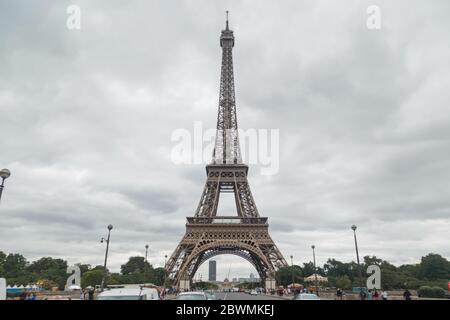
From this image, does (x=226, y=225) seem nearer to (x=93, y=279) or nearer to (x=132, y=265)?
(x=93, y=279)

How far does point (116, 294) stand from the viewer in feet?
41.4

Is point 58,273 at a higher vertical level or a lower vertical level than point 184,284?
higher

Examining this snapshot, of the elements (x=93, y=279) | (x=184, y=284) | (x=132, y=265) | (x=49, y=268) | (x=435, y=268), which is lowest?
(x=184, y=284)

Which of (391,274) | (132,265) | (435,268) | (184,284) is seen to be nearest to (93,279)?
(184,284)

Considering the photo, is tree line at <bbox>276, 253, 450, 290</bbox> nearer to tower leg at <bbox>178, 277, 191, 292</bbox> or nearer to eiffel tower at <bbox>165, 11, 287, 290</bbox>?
eiffel tower at <bbox>165, 11, 287, 290</bbox>

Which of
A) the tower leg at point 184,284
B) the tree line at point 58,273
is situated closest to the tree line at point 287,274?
the tree line at point 58,273

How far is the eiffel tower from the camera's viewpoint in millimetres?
65688

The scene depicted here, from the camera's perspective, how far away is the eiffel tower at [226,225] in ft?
216

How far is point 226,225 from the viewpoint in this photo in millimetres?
69062

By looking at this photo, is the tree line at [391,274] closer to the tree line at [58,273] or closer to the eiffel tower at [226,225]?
the eiffel tower at [226,225]

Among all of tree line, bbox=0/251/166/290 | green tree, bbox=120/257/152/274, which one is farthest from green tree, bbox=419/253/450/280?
green tree, bbox=120/257/152/274
